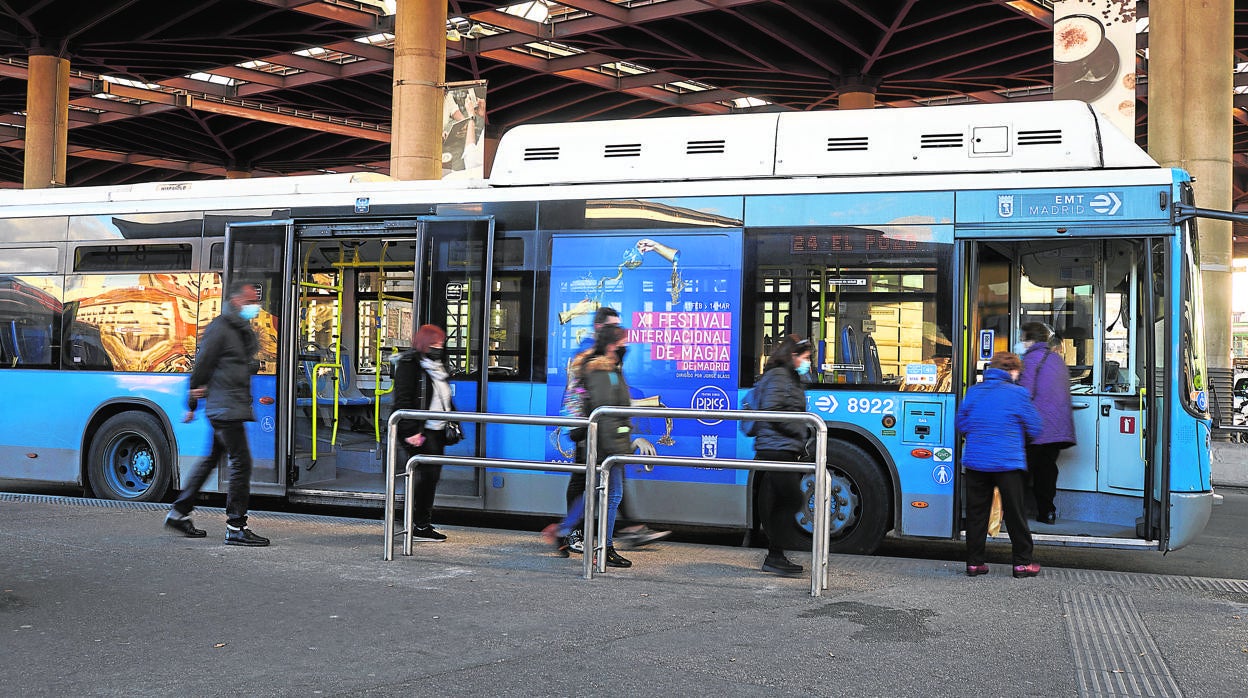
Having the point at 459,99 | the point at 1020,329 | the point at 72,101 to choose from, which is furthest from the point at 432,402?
the point at 72,101

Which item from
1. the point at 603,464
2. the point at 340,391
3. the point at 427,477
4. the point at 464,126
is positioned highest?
the point at 464,126

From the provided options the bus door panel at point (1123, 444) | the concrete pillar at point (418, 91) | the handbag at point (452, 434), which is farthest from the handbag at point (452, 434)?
the concrete pillar at point (418, 91)

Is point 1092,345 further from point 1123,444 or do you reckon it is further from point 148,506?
point 148,506

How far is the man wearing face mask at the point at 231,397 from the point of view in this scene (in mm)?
8289

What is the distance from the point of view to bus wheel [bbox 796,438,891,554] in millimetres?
8617

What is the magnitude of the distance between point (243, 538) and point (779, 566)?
12.3 ft

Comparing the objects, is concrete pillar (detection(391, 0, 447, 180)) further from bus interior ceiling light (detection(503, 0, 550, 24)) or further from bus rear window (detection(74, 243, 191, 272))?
bus interior ceiling light (detection(503, 0, 550, 24))

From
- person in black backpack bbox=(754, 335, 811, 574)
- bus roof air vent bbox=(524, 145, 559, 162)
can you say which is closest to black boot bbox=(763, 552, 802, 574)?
person in black backpack bbox=(754, 335, 811, 574)

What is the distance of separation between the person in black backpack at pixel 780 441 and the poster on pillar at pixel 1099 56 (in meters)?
10.4

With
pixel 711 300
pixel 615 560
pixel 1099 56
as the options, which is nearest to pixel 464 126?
pixel 1099 56

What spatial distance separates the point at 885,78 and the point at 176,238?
89.9 feet

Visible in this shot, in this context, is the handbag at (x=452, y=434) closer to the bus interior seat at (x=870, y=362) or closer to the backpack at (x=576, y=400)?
the backpack at (x=576, y=400)

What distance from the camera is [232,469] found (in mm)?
8367

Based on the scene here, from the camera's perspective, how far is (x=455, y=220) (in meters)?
9.75
